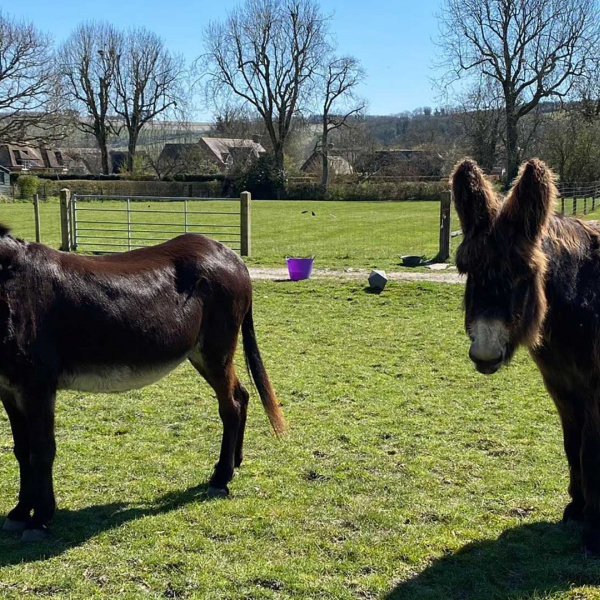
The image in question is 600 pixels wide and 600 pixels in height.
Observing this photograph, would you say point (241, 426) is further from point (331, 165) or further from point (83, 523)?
point (331, 165)

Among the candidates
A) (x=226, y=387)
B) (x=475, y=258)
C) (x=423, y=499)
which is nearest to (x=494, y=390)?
(x=423, y=499)

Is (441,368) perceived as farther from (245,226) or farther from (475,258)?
(245,226)

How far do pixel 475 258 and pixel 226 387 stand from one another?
205cm

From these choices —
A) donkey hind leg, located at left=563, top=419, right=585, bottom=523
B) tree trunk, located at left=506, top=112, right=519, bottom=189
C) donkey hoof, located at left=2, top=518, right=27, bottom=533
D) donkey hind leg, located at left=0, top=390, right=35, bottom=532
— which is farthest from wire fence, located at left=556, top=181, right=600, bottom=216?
donkey hoof, located at left=2, top=518, right=27, bottom=533

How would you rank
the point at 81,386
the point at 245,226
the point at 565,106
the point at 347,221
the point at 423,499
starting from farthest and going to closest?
the point at 565,106
the point at 347,221
the point at 245,226
the point at 423,499
the point at 81,386

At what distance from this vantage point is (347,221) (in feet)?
86.8

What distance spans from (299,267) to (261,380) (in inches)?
284

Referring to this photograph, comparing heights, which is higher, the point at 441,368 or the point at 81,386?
the point at 81,386

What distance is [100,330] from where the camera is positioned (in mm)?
3385

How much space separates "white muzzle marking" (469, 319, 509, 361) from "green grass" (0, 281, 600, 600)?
1.16 meters

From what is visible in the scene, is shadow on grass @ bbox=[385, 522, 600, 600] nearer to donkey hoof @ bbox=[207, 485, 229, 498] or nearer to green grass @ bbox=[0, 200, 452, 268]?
donkey hoof @ bbox=[207, 485, 229, 498]

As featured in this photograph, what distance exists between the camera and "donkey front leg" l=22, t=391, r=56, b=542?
3.20 meters

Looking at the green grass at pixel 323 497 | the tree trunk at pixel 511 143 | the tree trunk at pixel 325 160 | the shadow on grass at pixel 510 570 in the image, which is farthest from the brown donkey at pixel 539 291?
the tree trunk at pixel 325 160

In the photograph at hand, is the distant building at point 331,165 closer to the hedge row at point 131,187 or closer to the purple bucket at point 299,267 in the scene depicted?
the hedge row at point 131,187
